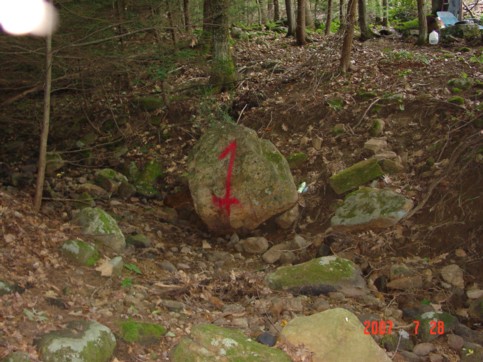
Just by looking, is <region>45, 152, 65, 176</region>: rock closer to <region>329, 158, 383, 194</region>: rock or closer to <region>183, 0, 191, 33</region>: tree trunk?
<region>183, 0, 191, 33</region>: tree trunk

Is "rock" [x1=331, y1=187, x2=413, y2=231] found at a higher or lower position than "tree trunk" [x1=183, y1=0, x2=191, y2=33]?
lower

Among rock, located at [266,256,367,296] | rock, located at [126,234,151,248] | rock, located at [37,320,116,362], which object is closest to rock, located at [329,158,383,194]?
rock, located at [266,256,367,296]

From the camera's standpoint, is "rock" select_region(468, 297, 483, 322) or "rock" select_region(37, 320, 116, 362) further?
"rock" select_region(468, 297, 483, 322)

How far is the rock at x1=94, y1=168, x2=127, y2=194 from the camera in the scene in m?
7.20

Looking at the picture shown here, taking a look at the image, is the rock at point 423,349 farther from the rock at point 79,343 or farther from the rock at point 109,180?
the rock at point 109,180

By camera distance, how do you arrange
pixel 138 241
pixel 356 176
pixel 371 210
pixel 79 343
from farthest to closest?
1. pixel 356 176
2. pixel 371 210
3. pixel 138 241
4. pixel 79 343

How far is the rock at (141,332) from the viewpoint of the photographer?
3506mm

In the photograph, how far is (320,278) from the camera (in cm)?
483

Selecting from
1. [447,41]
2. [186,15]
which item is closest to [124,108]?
[186,15]

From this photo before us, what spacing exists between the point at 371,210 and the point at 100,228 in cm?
Answer: 317

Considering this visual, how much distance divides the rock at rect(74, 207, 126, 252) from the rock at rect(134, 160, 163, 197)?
2.04 meters

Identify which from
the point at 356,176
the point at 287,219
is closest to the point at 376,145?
the point at 356,176

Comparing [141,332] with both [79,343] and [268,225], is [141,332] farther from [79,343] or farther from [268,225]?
[268,225]

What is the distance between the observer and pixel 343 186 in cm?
653
